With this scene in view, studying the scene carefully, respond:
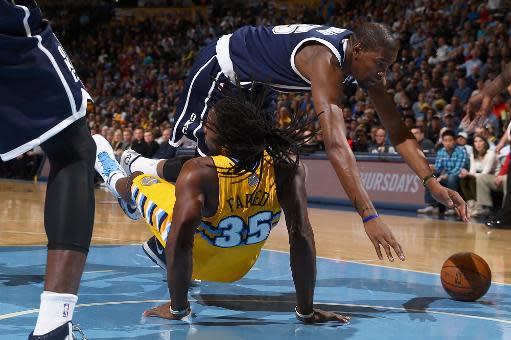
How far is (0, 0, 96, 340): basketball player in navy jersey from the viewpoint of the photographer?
2666 mm

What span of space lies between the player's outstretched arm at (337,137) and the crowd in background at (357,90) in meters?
0.33

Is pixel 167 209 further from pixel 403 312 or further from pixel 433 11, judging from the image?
pixel 433 11

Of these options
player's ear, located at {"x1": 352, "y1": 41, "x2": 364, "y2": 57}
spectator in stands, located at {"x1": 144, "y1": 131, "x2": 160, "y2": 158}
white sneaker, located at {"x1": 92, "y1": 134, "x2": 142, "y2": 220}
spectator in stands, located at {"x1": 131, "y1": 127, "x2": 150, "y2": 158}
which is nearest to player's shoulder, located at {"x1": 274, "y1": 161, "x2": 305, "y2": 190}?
player's ear, located at {"x1": 352, "y1": 41, "x2": 364, "y2": 57}

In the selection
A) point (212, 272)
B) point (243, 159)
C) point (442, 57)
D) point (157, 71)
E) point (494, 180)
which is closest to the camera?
point (243, 159)

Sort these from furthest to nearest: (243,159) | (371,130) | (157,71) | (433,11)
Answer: (157,71), (433,11), (371,130), (243,159)

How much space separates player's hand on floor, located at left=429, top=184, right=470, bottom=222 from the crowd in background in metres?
0.41

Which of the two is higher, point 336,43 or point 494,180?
point 336,43

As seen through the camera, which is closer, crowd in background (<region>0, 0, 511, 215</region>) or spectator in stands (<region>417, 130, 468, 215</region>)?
spectator in stands (<region>417, 130, 468, 215</region>)

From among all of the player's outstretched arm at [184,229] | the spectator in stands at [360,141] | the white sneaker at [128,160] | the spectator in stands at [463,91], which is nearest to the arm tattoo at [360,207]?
the player's outstretched arm at [184,229]

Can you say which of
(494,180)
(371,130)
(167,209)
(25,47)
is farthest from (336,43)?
(371,130)

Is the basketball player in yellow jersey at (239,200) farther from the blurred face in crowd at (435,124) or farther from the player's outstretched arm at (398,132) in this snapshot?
the blurred face in crowd at (435,124)

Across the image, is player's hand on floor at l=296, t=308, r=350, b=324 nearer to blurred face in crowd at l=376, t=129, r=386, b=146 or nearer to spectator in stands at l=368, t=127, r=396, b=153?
spectator in stands at l=368, t=127, r=396, b=153

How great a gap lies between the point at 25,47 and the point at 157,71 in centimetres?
2361

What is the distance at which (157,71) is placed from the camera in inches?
1025
